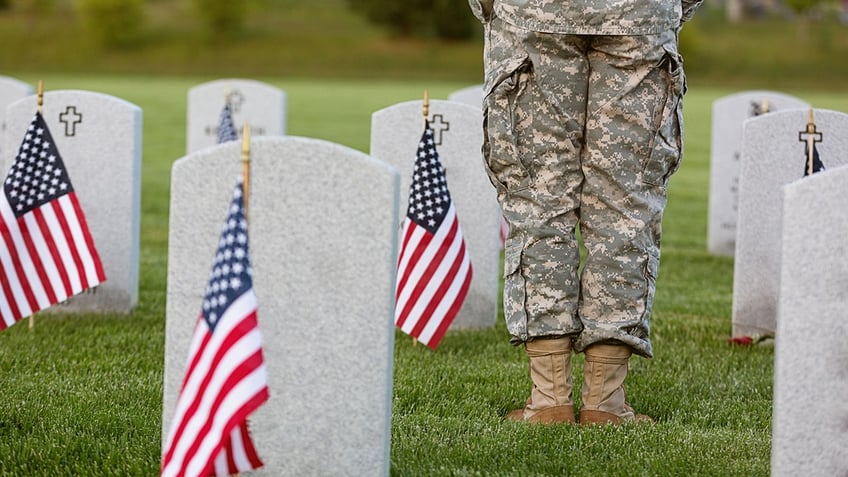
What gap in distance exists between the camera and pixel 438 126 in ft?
20.2

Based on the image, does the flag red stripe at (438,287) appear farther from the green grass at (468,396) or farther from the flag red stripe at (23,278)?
the flag red stripe at (23,278)

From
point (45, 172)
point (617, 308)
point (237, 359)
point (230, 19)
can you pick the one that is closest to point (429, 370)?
point (617, 308)

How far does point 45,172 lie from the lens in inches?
201

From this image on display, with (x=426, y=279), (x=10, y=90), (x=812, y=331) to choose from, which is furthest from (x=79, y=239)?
(x=10, y=90)

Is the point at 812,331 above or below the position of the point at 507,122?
below

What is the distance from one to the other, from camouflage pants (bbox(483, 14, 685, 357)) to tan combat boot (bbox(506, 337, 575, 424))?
0.18 ft

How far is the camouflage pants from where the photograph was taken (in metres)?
4.01

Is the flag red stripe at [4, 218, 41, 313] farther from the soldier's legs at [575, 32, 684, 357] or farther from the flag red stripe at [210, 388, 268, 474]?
the soldier's legs at [575, 32, 684, 357]

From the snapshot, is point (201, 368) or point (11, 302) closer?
point (201, 368)

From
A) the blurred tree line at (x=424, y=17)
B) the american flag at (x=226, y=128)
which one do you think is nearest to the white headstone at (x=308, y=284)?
the american flag at (x=226, y=128)

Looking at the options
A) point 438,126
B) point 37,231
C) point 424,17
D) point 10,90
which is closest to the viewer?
point 37,231

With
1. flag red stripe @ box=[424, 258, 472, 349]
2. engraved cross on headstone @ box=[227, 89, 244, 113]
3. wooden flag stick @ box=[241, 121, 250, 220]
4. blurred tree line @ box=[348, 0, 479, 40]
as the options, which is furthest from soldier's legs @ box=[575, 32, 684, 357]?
blurred tree line @ box=[348, 0, 479, 40]

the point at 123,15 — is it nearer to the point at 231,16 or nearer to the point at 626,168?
the point at 231,16

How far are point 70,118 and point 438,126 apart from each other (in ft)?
6.41
